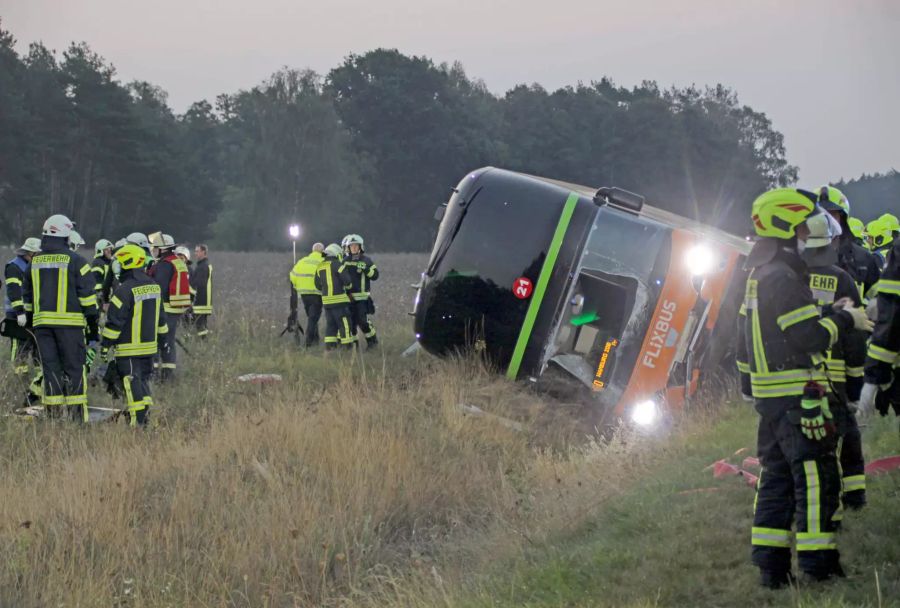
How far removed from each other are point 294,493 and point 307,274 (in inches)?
336

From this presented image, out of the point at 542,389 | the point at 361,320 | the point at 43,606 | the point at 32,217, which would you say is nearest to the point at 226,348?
the point at 361,320

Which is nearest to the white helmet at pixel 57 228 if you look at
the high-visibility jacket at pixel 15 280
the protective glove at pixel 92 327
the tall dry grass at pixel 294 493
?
the protective glove at pixel 92 327

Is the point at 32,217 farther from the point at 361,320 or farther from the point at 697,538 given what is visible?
the point at 697,538

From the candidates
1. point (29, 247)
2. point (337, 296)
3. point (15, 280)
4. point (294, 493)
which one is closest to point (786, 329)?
point (294, 493)

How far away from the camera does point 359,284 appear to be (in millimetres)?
14234

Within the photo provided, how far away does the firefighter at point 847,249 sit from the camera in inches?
251

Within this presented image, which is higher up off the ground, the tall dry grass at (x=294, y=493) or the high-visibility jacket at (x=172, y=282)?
the high-visibility jacket at (x=172, y=282)

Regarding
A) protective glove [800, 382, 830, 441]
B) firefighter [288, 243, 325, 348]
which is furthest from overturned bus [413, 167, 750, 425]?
firefighter [288, 243, 325, 348]

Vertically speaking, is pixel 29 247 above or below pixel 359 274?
above

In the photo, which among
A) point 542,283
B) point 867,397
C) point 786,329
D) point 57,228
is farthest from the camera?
point 57,228

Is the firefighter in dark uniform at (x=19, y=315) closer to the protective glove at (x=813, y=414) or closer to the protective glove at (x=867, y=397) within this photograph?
the protective glove at (x=867, y=397)

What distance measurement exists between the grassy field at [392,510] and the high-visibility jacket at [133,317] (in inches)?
30.0

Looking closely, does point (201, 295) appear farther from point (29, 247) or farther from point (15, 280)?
point (15, 280)

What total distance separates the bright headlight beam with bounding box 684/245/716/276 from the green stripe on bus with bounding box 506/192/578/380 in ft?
3.47
